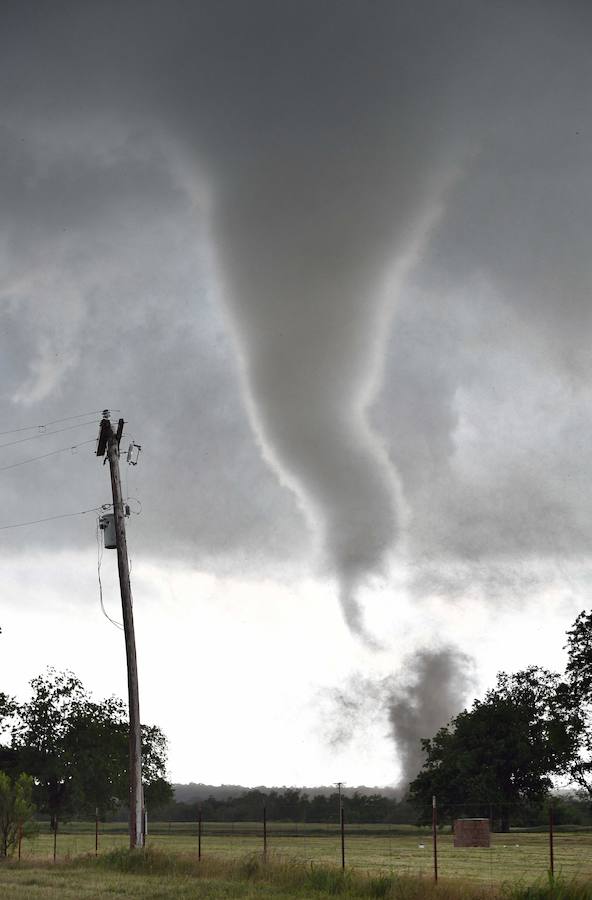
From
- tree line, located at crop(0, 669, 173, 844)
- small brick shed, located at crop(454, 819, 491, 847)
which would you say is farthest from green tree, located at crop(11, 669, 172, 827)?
small brick shed, located at crop(454, 819, 491, 847)

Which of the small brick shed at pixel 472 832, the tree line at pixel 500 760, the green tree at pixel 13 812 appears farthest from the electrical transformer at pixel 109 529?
the tree line at pixel 500 760

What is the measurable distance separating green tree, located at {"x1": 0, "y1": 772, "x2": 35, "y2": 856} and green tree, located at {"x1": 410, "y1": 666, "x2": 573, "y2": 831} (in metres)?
51.1

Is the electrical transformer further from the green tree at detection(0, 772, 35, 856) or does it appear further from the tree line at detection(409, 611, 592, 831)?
the tree line at detection(409, 611, 592, 831)

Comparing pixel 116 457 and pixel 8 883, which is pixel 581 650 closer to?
pixel 116 457

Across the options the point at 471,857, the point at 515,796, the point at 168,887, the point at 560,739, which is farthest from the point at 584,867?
the point at 515,796

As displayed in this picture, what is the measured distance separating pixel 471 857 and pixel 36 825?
21.0 m

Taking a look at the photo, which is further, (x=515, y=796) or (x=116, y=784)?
(x=116, y=784)

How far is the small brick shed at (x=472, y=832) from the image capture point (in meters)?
47.8

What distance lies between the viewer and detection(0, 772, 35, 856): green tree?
3212 cm

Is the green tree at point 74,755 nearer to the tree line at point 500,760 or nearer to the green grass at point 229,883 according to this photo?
the tree line at point 500,760

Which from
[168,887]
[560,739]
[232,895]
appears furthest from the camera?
[560,739]

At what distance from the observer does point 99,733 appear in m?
96.2

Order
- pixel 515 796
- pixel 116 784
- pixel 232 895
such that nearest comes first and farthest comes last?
pixel 232 895
pixel 515 796
pixel 116 784

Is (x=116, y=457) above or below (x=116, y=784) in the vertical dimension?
above
